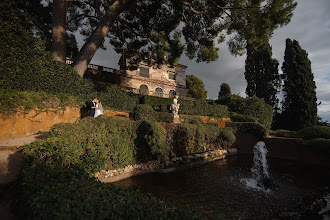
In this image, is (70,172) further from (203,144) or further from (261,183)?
(203,144)

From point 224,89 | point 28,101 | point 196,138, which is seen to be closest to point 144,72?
point 196,138

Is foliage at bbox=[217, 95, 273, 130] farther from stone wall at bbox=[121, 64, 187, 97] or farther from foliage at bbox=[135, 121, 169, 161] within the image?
foliage at bbox=[135, 121, 169, 161]

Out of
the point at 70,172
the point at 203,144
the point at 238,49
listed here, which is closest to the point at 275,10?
the point at 238,49

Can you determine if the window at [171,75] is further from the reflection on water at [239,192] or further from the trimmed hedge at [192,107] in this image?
the reflection on water at [239,192]

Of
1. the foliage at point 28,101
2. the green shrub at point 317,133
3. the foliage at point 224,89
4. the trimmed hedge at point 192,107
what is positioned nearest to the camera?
the foliage at point 28,101

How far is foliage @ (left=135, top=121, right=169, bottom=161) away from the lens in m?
7.62

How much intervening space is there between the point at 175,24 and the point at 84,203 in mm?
15288

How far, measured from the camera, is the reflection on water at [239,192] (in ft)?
14.2

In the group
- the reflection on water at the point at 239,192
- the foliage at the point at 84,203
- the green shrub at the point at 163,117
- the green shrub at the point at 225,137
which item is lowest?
the reflection on water at the point at 239,192

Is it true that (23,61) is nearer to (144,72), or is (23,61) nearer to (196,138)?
(196,138)

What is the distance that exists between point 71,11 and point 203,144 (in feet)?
59.2

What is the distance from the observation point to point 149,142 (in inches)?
298

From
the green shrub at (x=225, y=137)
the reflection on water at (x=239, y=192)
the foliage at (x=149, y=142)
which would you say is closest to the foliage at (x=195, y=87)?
the green shrub at (x=225, y=137)

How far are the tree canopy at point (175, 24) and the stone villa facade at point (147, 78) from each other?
8.70 metres
